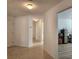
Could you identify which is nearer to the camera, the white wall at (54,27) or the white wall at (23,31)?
the white wall at (54,27)

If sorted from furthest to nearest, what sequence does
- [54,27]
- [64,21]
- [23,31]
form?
[23,31], [54,27], [64,21]

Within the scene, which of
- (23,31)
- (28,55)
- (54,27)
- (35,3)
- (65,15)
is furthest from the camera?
(23,31)

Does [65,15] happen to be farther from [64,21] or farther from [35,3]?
[35,3]

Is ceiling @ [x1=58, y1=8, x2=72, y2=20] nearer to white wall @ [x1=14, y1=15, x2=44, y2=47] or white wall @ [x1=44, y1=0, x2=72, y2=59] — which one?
white wall @ [x1=44, y1=0, x2=72, y2=59]

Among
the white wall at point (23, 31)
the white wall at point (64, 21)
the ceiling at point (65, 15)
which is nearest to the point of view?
the ceiling at point (65, 15)

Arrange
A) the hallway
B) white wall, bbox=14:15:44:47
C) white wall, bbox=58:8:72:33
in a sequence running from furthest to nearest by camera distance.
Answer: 1. white wall, bbox=14:15:44:47
2. the hallway
3. white wall, bbox=58:8:72:33

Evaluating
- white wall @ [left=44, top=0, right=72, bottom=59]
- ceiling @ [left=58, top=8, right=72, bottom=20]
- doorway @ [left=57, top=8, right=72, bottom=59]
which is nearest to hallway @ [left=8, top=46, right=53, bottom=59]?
white wall @ [left=44, top=0, right=72, bottom=59]

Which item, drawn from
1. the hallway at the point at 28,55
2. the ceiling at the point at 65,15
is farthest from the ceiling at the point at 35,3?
the hallway at the point at 28,55

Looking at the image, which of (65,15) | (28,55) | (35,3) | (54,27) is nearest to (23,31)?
(28,55)

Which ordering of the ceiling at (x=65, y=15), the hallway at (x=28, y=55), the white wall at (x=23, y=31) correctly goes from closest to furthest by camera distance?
1. the ceiling at (x=65, y=15)
2. the hallway at (x=28, y=55)
3. the white wall at (x=23, y=31)

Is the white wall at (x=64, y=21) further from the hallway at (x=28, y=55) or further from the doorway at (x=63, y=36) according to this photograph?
the hallway at (x=28, y=55)
